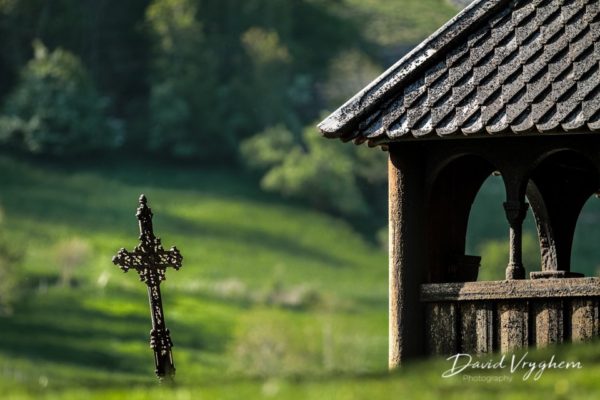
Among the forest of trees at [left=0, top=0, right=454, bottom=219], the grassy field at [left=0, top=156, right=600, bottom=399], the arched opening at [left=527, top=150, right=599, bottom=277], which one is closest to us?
the arched opening at [left=527, top=150, right=599, bottom=277]

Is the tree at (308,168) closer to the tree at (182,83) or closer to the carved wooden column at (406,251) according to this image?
the tree at (182,83)

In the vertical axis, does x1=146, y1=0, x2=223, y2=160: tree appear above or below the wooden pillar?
above

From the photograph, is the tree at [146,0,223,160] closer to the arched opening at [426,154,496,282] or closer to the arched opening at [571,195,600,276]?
the arched opening at [571,195,600,276]

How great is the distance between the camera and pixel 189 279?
87562 millimetres

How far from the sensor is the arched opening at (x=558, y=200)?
13461 mm

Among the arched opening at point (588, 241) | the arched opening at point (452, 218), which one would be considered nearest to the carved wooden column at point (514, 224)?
the arched opening at point (452, 218)

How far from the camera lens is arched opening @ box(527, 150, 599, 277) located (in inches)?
530

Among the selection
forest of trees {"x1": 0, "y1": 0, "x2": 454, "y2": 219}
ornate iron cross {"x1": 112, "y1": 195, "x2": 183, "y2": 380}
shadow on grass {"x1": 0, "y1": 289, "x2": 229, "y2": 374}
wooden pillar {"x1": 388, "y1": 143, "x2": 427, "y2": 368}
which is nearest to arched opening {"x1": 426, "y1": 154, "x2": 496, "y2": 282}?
wooden pillar {"x1": 388, "y1": 143, "x2": 427, "y2": 368}

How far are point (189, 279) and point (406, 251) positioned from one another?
249ft

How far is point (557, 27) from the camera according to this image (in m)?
11.9

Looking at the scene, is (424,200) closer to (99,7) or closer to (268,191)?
(268,191)

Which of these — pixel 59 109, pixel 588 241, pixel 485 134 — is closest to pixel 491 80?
pixel 485 134

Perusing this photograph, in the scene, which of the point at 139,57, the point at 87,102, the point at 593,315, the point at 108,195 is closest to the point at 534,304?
the point at 593,315

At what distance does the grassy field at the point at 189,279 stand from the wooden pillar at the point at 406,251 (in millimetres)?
53000
